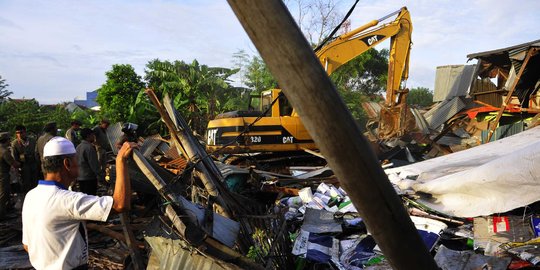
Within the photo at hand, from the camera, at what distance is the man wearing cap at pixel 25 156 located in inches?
332

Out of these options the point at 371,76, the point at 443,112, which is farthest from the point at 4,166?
the point at 371,76

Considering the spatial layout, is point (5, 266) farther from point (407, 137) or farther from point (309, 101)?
point (407, 137)

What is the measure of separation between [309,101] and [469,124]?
1422 cm

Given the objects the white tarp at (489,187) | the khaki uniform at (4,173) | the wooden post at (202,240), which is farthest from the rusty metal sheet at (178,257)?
the khaki uniform at (4,173)

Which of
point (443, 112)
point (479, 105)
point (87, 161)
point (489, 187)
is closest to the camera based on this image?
point (489, 187)

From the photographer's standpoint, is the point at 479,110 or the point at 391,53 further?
the point at 479,110

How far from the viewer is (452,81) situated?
706 inches

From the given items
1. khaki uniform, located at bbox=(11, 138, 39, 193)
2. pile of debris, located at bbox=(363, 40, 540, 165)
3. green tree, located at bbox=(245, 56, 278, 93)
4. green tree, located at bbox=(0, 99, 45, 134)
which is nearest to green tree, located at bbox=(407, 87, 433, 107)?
green tree, located at bbox=(245, 56, 278, 93)

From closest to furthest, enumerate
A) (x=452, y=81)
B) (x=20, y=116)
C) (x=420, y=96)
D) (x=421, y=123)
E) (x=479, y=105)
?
(x=479, y=105)
(x=421, y=123)
(x=452, y=81)
(x=20, y=116)
(x=420, y=96)

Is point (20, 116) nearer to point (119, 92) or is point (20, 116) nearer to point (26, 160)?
point (119, 92)

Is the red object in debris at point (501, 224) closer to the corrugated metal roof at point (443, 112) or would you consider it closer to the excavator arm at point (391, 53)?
the excavator arm at point (391, 53)

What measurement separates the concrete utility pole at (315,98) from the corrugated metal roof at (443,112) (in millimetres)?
Result: 15974

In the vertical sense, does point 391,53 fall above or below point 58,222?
above

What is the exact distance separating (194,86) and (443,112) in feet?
37.8
